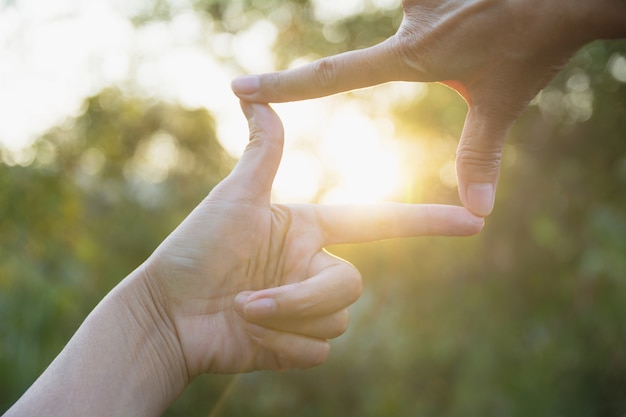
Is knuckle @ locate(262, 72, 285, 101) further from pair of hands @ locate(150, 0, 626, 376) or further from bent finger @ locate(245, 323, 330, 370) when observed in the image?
bent finger @ locate(245, 323, 330, 370)

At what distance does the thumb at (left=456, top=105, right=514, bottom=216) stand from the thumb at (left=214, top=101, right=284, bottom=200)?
0.61 metres

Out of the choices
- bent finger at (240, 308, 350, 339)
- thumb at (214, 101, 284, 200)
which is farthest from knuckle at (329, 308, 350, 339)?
thumb at (214, 101, 284, 200)

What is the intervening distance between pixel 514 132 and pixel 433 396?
12.5 feet

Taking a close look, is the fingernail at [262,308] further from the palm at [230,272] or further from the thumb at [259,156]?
the thumb at [259,156]

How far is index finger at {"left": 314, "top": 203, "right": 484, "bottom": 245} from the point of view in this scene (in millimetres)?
1900

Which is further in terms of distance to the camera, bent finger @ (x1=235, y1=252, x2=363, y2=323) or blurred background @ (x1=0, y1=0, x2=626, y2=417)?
blurred background @ (x1=0, y1=0, x2=626, y2=417)

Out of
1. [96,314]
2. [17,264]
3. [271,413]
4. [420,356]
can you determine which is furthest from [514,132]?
Answer: [96,314]

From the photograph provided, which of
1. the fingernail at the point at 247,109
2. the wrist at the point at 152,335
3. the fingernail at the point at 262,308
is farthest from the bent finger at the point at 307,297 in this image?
the fingernail at the point at 247,109

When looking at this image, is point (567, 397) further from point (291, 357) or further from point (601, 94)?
point (291, 357)

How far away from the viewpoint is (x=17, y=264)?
19.7 ft

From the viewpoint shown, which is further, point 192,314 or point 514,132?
point 514,132

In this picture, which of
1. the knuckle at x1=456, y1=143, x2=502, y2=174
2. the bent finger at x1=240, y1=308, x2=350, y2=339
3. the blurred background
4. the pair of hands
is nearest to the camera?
the pair of hands

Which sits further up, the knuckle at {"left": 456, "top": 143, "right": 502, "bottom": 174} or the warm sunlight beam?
the knuckle at {"left": 456, "top": 143, "right": 502, "bottom": 174}

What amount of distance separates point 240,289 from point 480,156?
899 millimetres
